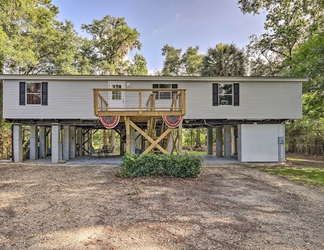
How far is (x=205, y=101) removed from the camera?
1136 centimetres

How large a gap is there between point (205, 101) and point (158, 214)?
8128 millimetres

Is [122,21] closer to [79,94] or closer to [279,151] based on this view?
[79,94]

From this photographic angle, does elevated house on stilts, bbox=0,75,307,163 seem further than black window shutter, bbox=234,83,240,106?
No

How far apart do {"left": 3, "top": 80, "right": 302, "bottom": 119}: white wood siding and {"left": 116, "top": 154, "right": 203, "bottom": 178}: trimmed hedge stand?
4.25 metres

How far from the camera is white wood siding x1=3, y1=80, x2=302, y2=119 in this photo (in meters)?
11.0

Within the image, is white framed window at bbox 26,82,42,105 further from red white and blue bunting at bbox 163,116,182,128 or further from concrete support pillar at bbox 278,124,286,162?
concrete support pillar at bbox 278,124,286,162

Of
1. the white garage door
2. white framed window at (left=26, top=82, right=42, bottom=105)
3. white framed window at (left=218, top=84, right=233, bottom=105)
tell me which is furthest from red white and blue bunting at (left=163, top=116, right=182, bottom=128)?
white framed window at (left=26, top=82, right=42, bottom=105)

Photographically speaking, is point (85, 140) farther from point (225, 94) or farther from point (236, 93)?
point (236, 93)

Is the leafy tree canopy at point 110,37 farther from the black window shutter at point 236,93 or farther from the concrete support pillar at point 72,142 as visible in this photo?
the black window shutter at point 236,93

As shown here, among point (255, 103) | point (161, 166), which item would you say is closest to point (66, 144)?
point (161, 166)

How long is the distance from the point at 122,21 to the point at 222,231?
2181cm

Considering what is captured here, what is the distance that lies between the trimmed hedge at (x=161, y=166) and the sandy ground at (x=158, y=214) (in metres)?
0.31

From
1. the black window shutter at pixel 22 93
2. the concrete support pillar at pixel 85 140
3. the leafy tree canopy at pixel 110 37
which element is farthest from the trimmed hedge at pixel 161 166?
the leafy tree canopy at pixel 110 37

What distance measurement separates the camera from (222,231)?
358 centimetres
